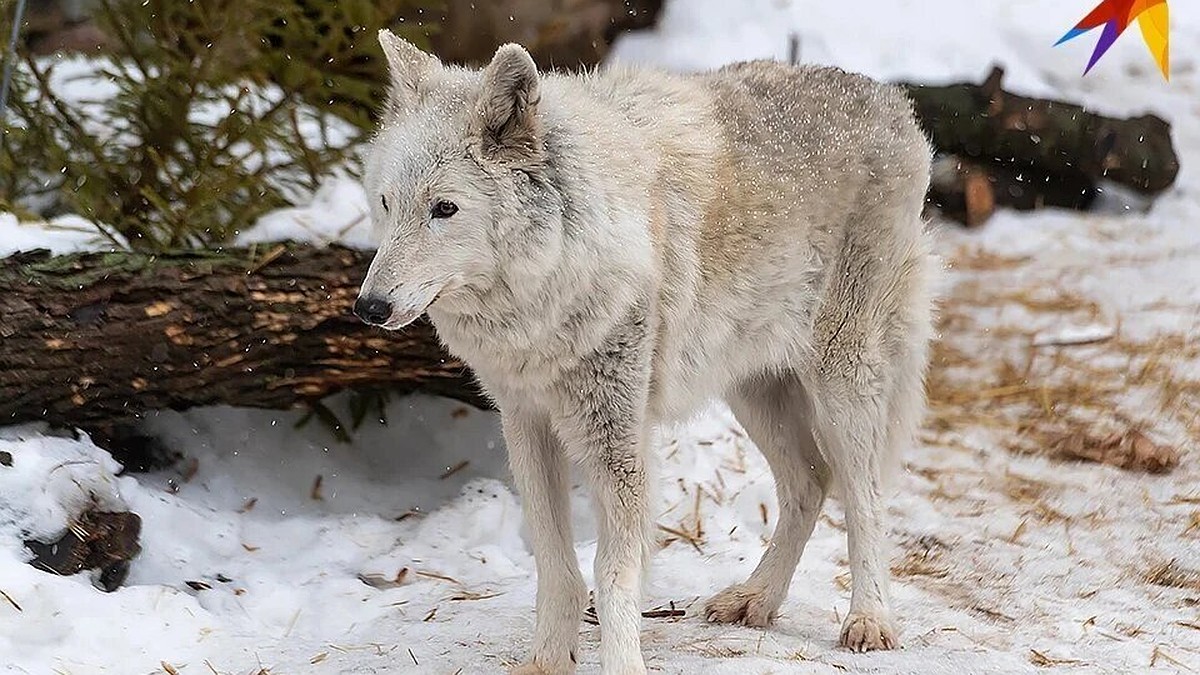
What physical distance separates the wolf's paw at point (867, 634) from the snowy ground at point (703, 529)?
86 millimetres

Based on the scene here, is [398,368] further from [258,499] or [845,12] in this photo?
[845,12]

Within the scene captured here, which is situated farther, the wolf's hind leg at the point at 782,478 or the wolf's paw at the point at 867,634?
the wolf's hind leg at the point at 782,478

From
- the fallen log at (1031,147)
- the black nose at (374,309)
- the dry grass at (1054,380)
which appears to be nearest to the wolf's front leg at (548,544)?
the black nose at (374,309)

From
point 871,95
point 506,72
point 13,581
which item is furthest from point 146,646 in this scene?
point 871,95

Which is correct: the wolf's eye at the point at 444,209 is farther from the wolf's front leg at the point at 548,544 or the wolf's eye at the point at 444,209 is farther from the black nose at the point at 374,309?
the wolf's front leg at the point at 548,544

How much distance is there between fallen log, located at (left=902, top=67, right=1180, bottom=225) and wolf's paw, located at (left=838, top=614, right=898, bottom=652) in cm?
473

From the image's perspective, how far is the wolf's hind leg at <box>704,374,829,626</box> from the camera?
4453mm

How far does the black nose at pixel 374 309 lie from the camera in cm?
319

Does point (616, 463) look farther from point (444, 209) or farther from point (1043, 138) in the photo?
point (1043, 138)

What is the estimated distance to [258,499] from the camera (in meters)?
5.42

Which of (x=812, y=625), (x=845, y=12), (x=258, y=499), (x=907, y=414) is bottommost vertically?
(x=258, y=499)

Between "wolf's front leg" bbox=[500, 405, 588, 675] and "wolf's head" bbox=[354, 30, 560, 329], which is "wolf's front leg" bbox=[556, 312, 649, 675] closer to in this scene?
"wolf's front leg" bbox=[500, 405, 588, 675]

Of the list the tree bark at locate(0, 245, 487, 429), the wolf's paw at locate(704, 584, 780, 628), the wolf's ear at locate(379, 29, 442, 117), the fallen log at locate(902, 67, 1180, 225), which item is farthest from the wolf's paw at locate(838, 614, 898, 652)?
the fallen log at locate(902, 67, 1180, 225)

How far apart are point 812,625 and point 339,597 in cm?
172
